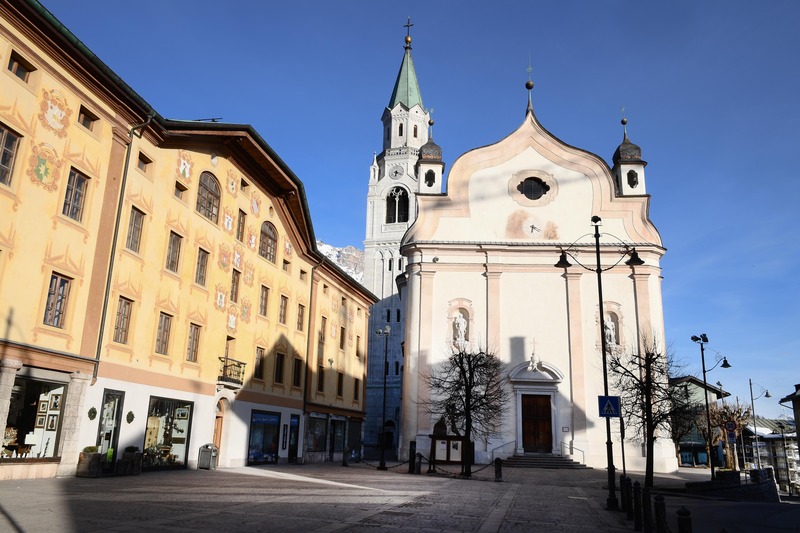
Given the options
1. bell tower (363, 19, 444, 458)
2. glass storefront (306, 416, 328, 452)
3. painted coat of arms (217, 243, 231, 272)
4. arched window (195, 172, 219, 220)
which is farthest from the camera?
bell tower (363, 19, 444, 458)

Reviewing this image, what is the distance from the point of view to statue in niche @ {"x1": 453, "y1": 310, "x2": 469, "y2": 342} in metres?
37.1

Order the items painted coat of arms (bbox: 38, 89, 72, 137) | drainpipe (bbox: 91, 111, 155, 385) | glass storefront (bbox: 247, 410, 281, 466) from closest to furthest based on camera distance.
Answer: painted coat of arms (bbox: 38, 89, 72, 137), drainpipe (bbox: 91, 111, 155, 385), glass storefront (bbox: 247, 410, 281, 466)

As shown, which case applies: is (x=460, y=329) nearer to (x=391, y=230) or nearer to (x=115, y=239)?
(x=115, y=239)

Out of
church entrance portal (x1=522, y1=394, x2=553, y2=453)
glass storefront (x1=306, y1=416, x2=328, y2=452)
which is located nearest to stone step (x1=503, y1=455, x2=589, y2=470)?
church entrance portal (x1=522, y1=394, x2=553, y2=453)

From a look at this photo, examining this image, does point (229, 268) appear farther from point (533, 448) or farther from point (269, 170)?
point (533, 448)

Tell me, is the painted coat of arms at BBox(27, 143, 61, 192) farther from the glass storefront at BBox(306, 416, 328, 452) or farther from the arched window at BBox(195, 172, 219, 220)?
the glass storefront at BBox(306, 416, 328, 452)

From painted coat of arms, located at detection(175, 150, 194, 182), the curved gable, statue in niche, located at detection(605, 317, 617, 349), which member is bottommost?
statue in niche, located at detection(605, 317, 617, 349)

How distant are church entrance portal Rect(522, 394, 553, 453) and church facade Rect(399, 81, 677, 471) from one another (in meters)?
0.06

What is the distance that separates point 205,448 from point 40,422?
7.76 metres

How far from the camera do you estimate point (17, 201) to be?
17.0m

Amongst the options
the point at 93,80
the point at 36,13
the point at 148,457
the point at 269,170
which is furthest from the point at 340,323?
the point at 36,13

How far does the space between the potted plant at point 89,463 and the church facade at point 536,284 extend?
64.6 feet

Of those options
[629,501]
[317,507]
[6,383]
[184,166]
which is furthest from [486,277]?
[6,383]

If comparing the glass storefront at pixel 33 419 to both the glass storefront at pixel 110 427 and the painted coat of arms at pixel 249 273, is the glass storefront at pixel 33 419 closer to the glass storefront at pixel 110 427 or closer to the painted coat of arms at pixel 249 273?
the glass storefront at pixel 110 427
